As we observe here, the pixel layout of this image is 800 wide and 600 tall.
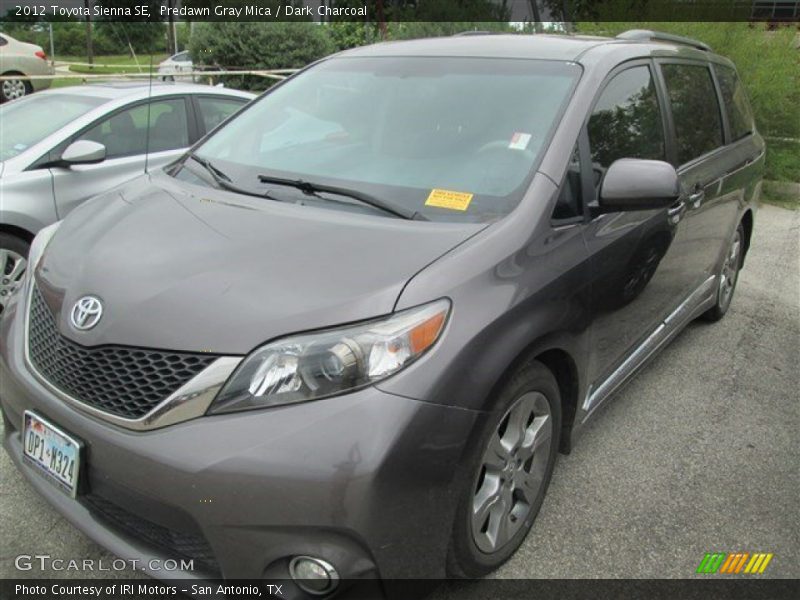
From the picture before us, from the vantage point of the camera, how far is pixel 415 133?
9.00ft

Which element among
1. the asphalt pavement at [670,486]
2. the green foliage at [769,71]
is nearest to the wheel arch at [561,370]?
the asphalt pavement at [670,486]

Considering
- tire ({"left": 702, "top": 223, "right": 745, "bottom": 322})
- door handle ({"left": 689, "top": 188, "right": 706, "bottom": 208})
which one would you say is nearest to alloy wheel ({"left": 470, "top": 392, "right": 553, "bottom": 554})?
door handle ({"left": 689, "top": 188, "right": 706, "bottom": 208})

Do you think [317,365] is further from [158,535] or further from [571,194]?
[571,194]

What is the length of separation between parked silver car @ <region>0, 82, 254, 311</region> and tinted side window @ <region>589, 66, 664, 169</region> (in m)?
3.24

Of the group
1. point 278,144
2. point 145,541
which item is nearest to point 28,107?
point 278,144

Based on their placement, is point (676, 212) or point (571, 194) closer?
point (571, 194)

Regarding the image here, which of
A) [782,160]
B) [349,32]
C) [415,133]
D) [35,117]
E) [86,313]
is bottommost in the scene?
[782,160]

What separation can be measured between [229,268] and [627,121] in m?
1.90

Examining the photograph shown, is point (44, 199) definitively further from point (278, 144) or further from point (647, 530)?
point (647, 530)

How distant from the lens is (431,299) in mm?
1948

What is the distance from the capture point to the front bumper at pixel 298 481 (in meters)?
1.73

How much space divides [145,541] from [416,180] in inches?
57.7

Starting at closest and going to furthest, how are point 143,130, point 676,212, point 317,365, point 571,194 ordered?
1. point 317,365
2. point 571,194
3. point 676,212
4. point 143,130

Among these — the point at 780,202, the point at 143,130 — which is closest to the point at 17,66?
the point at 143,130
